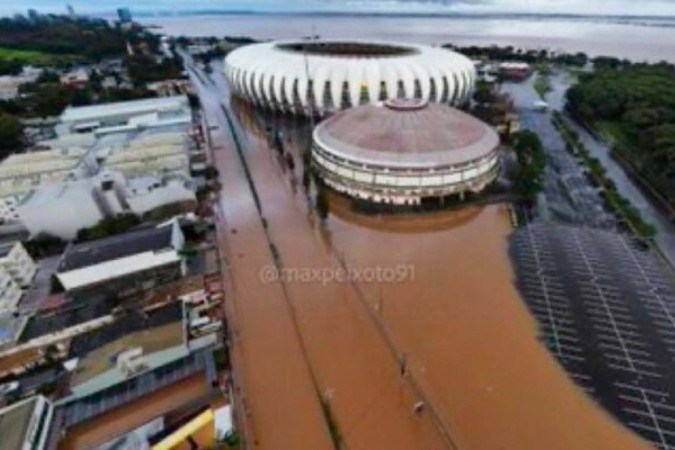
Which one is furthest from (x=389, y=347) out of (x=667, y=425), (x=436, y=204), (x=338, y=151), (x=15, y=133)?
(x=15, y=133)

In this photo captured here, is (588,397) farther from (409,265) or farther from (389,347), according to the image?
(409,265)

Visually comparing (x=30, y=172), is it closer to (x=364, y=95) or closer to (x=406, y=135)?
(x=406, y=135)

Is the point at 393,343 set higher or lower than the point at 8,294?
lower

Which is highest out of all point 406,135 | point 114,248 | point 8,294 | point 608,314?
point 406,135

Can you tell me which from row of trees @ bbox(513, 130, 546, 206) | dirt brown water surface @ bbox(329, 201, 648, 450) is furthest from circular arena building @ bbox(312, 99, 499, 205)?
dirt brown water surface @ bbox(329, 201, 648, 450)

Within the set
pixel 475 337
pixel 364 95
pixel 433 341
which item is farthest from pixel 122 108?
pixel 475 337

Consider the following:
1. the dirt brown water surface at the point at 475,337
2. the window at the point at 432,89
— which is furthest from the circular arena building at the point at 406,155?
the window at the point at 432,89

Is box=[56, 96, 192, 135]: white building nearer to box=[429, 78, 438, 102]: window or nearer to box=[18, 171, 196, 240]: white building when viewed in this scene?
box=[18, 171, 196, 240]: white building
